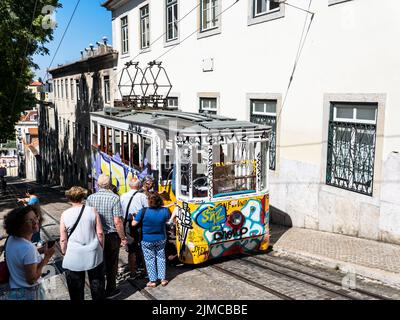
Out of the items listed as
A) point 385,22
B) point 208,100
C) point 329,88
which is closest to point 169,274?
point 329,88

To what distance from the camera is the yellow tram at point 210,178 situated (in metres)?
7.15

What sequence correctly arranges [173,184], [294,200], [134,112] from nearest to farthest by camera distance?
1. [173,184]
2. [294,200]
3. [134,112]

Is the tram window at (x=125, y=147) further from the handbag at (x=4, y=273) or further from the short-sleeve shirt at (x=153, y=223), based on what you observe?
the handbag at (x=4, y=273)

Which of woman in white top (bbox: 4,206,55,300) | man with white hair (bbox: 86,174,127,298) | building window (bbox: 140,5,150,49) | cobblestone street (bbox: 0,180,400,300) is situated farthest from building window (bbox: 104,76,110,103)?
woman in white top (bbox: 4,206,55,300)

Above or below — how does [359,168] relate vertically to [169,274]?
above

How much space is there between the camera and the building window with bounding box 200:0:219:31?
1362 centimetres

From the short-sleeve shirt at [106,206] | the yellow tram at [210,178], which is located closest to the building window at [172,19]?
the yellow tram at [210,178]

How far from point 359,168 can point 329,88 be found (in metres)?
1.87

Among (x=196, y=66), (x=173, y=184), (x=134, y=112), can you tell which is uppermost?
(x=196, y=66)

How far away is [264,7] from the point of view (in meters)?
11.4

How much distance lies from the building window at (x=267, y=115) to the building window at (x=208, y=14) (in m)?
3.29

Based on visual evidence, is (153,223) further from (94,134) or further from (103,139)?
(94,134)

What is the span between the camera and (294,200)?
10.5 m

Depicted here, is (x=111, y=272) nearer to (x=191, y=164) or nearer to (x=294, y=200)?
(x=191, y=164)
